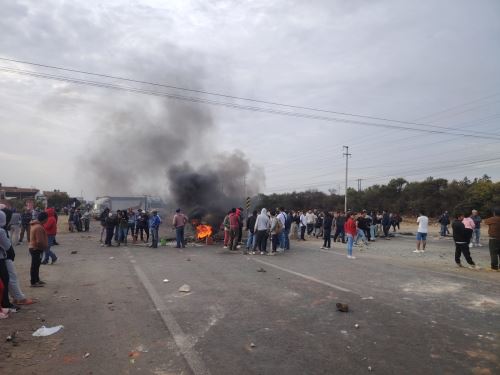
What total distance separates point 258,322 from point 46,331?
9.10 feet

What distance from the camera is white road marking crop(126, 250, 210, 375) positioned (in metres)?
3.86

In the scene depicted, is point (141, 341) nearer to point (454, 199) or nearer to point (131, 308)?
point (131, 308)

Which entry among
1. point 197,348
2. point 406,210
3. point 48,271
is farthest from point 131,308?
point 406,210

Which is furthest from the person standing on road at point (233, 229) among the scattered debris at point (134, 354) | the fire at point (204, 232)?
the scattered debris at point (134, 354)

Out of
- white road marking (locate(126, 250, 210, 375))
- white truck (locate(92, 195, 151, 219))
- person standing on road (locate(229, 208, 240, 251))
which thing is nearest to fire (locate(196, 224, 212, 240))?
person standing on road (locate(229, 208, 240, 251))

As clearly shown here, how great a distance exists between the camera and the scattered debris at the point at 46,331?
4779 millimetres

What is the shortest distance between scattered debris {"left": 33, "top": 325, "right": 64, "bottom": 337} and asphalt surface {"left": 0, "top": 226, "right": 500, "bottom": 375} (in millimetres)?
104

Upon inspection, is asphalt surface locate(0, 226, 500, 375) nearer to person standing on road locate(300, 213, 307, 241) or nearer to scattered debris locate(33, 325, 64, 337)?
scattered debris locate(33, 325, 64, 337)

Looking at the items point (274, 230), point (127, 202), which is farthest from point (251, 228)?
point (127, 202)

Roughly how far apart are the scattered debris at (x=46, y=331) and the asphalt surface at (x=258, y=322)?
0.10 meters

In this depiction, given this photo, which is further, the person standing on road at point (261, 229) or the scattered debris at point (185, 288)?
the person standing on road at point (261, 229)

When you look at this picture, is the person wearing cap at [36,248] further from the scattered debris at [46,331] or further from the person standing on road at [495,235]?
the person standing on road at [495,235]

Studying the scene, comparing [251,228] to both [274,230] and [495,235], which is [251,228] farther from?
[495,235]

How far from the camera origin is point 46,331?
4.86 metres
